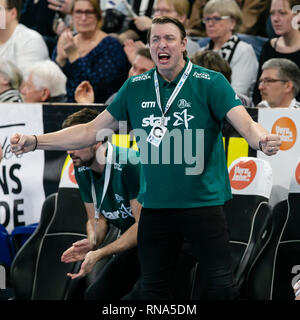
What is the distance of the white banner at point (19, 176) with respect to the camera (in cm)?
562

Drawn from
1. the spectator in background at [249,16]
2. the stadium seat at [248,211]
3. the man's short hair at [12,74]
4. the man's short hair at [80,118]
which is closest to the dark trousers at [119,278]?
the stadium seat at [248,211]

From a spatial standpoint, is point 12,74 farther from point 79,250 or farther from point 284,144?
point 284,144

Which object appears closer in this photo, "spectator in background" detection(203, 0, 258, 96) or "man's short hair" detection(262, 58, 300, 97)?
"man's short hair" detection(262, 58, 300, 97)

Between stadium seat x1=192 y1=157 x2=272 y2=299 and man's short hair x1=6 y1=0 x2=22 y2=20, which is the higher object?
man's short hair x1=6 y1=0 x2=22 y2=20

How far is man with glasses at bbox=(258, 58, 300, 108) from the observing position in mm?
5605

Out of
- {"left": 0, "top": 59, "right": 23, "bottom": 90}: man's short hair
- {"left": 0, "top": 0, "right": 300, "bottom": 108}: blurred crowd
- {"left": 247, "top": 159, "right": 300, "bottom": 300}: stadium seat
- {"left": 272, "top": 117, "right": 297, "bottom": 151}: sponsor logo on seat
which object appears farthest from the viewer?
{"left": 0, "top": 59, "right": 23, "bottom": 90}: man's short hair

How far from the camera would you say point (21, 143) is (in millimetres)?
3826

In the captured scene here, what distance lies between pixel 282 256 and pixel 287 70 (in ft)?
5.27

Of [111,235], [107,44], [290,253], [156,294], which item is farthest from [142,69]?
[156,294]

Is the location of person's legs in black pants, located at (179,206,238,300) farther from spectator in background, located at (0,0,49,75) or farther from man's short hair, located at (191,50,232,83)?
spectator in background, located at (0,0,49,75)

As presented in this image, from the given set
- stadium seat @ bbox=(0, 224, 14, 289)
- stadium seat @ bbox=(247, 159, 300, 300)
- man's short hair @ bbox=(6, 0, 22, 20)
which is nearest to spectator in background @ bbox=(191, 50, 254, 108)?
stadium seat @ bbox=(247, 159, 300, 300)

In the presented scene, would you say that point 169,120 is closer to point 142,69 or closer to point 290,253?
point 290,253

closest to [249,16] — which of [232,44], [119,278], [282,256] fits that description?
[232,44]

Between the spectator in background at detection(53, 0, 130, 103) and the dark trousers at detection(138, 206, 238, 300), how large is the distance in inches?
116
